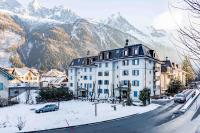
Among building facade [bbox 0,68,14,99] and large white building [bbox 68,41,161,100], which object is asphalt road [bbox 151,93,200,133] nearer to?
building facade [bbox 0,68,14,99]

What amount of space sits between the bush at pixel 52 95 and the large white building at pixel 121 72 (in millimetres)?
8358

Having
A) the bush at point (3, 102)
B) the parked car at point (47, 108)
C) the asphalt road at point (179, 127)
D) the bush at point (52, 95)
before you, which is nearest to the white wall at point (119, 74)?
the bush at point (52, 95)

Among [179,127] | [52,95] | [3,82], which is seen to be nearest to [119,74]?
[52,95]

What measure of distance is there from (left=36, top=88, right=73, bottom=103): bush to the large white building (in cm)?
836

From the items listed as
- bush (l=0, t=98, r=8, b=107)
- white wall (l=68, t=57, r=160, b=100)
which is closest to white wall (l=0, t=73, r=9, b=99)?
bush (l=0, t=98, r=8, b=107)

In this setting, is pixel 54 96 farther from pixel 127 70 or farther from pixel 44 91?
pixel 127 70

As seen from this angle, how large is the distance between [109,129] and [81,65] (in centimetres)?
5505

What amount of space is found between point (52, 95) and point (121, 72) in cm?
1723

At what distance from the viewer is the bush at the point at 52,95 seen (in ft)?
198

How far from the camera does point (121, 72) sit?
212 ft

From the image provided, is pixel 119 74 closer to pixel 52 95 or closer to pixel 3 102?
pixel 52 95

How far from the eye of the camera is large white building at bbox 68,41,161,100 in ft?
199

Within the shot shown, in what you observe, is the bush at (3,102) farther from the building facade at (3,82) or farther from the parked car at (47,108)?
the parked car at (47,108)

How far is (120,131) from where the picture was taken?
26125 mm
